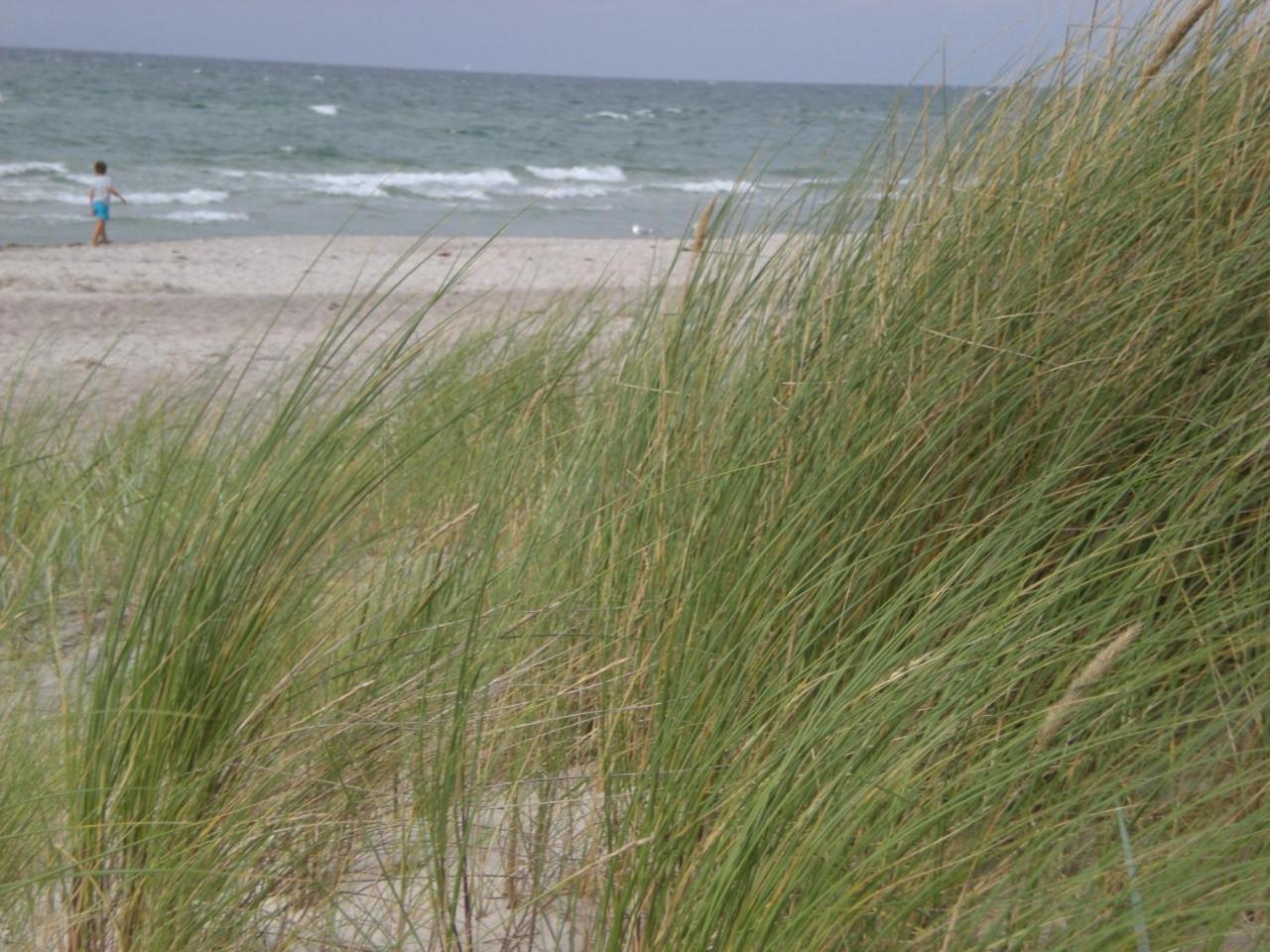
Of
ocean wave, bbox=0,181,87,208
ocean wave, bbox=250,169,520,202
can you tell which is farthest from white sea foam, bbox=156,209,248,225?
ocean wave, bbox=250,169,520,202

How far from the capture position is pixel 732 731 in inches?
47.5

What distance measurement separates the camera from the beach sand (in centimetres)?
729

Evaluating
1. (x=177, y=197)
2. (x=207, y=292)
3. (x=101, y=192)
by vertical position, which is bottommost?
(x=207, y=292)

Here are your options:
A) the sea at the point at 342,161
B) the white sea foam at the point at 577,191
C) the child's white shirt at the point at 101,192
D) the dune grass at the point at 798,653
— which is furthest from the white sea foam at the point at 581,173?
the dune grass at the point at 798,653

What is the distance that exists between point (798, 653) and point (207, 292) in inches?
380

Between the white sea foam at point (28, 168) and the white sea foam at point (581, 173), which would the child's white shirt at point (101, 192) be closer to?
the white sea foam at point (28, 168)

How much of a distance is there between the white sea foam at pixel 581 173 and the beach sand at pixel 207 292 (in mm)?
9036

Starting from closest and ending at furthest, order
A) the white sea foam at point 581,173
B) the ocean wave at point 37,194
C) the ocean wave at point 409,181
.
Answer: the ocean wave at point 37,194 < the ocean wave at point 409,181 < the white sea foam at point 581,173

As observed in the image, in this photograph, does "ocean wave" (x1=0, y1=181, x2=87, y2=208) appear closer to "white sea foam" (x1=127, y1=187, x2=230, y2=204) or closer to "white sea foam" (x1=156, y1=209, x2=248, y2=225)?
"white sea foam" (x1=127, y1=187, x2=230, y2=204)

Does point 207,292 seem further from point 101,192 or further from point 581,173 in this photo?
point 581,173

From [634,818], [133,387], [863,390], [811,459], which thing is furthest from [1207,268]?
[133,387]

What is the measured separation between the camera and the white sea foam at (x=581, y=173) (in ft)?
74.7

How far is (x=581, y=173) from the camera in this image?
23234mm

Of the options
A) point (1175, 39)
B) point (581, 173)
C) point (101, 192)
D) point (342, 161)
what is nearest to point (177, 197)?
point (101, 192)
